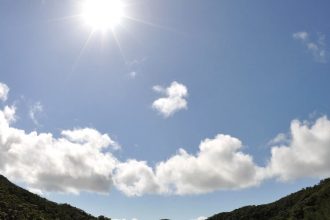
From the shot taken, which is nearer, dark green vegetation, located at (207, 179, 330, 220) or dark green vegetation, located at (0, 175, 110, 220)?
dark green vegetation, located at (207, 179, 330, 220)

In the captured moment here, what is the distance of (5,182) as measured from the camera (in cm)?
8306

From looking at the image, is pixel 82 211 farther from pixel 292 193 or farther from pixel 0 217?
pixel 292 193

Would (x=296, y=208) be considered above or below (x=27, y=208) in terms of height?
below

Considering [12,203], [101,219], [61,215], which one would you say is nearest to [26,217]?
[12,203]

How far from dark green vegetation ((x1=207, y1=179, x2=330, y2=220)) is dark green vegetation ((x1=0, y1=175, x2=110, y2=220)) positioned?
32.0 m

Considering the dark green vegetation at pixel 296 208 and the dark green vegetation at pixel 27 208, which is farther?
the dark green vegetation at pixel 27 208

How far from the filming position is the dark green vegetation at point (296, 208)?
2211 inches

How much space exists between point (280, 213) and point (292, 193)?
11242mm

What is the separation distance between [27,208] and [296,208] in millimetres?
44736

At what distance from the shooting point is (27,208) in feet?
228

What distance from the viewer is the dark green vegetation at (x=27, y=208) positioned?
63.4m

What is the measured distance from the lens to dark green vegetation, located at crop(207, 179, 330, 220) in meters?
56.2

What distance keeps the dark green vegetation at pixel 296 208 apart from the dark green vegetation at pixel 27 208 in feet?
105

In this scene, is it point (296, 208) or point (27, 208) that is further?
point (27, 208)
